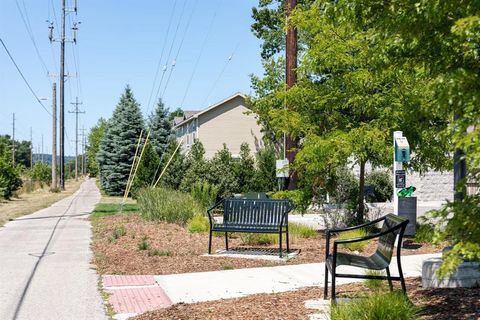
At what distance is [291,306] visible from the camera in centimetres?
643

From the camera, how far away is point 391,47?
475cm

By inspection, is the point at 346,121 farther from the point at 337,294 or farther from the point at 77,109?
the point at 77,109

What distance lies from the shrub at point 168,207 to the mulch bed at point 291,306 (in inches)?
350

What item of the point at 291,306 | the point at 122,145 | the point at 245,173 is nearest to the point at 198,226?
the point at 291,306

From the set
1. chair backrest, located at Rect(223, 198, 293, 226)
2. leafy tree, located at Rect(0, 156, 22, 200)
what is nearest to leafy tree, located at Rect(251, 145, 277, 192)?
leafy tree, located at Rect(0, 156, 22, 200)

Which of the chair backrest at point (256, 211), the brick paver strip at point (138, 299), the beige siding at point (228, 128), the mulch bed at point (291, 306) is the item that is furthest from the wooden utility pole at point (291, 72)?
the beige siding at point (228, 128)

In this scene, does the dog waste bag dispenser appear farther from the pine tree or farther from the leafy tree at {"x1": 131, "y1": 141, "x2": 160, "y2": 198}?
the pine tree

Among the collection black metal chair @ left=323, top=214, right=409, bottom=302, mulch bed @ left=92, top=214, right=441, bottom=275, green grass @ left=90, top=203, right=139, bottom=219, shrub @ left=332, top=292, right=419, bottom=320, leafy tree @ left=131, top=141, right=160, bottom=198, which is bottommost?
green grass @ left=90, top=203, right=139, bottom=219

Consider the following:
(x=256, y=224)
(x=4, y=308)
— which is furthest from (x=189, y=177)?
(x=4, y=308)

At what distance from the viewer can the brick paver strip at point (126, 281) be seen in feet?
27.2

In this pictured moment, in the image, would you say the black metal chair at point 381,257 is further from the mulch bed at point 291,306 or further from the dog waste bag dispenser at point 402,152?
the dog waste bag dispenser at point 402,152

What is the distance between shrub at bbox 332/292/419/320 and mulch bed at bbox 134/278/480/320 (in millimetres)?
288

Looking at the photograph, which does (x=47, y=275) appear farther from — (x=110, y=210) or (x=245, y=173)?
(x=245, y=173)

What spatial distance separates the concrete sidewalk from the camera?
7156mm
